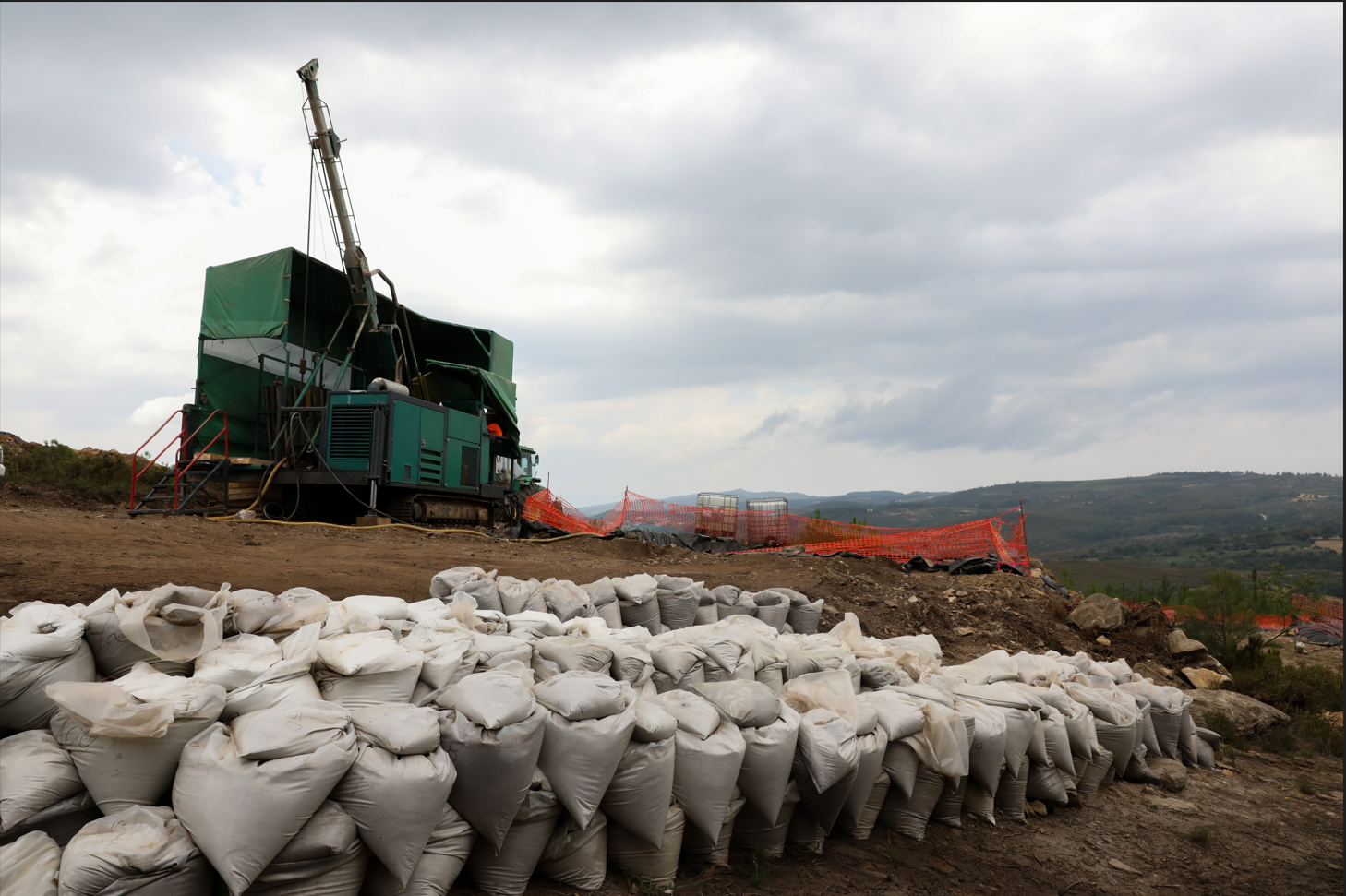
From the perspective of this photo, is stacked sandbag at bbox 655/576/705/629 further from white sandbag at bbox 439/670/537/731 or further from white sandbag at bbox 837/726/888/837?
white sandbag at bbox 439/670/537/731

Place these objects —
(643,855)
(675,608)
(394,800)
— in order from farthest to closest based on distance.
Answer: (675,608)
(643,855)
(394,800)

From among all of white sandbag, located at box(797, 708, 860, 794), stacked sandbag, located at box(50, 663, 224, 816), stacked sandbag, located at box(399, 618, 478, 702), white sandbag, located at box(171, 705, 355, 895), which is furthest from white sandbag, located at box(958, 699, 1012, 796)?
stacked sandbag, located at box(50, 663, 224, 816)

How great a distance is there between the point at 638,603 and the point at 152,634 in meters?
3.22

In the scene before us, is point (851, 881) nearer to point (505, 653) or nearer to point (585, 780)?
point (585, 780)

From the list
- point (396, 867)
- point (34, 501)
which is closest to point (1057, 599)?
point (396, 867)

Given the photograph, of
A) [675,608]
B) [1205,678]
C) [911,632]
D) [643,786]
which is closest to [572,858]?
[643,786]

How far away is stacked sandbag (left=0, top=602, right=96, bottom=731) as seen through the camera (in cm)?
215

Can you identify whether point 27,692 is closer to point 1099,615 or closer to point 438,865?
point 438,865

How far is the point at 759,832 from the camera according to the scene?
9.55ft

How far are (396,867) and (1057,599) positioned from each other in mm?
8512

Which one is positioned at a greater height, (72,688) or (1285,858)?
→ (72,688)

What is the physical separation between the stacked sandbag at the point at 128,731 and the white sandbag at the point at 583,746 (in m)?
0.97

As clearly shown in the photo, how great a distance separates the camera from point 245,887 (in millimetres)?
1921

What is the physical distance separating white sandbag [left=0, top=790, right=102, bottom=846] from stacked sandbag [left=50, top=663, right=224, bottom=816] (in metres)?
0.04
